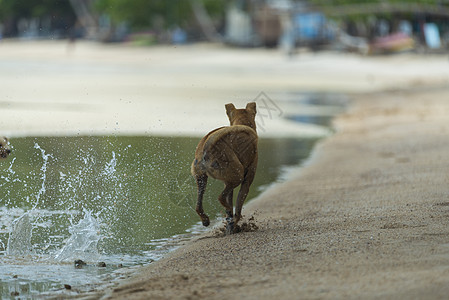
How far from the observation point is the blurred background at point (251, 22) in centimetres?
4488

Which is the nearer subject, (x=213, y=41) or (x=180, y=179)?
(x=180, y=179)

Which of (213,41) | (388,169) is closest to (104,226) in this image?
(388,169)

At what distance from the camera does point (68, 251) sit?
7520 millimetres

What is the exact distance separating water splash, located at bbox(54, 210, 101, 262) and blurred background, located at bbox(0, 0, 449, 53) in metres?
35.6

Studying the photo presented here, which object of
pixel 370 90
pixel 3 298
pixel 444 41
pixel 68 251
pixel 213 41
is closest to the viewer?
pixel 3 298

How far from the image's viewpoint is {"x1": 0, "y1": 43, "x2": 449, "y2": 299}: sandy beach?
558 cm

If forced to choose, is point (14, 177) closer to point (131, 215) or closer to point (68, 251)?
point (131, 215)

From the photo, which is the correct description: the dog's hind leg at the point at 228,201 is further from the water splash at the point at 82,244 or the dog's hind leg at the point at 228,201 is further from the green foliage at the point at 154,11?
the green foliage at the point at 154,11

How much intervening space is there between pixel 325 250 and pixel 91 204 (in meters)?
3.81

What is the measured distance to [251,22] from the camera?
60.5 m

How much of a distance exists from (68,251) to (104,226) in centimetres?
109

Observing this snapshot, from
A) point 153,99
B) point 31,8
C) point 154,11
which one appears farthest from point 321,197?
point 31,8

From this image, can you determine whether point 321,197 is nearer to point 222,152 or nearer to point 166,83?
point 222,152

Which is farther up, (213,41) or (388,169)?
(213,41)
